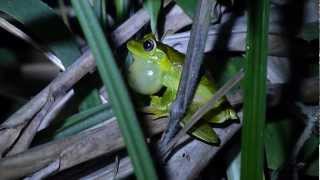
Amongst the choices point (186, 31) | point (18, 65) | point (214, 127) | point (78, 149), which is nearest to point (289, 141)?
point (214, 127)

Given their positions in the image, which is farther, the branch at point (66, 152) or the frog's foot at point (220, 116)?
the frog's foot at point (220, 116)

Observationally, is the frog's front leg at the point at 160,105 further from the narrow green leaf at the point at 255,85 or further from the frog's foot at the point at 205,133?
the narrow green leaf at the point at 255,85

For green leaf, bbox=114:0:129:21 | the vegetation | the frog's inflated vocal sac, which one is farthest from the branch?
green leaf, bbox=114:0:129:21

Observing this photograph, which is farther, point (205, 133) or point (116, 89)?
point (205, 133)

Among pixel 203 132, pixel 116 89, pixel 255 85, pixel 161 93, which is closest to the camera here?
pixel 116 89

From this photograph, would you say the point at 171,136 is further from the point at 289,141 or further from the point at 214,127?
the point at 289,141

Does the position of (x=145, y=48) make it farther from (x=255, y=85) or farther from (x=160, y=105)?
(x=255, y=85)

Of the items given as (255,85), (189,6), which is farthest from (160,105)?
(255,85)

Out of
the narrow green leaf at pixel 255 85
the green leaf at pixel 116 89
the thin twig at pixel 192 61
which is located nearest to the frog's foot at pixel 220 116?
the thin twig at pixel 192 61
